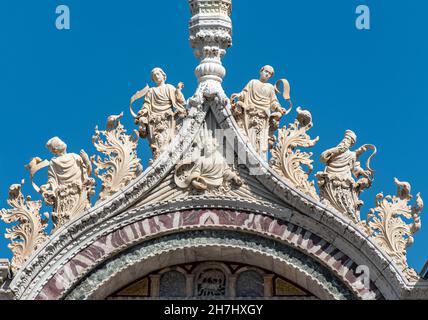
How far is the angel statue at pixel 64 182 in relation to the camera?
98.7 ft

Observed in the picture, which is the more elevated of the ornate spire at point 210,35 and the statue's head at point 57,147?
the ornate spire at point 210,35

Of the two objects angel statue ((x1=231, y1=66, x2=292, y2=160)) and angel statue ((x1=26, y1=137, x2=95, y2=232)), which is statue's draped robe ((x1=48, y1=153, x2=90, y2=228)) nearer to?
angel statue ((x1=26, y1=137, x2=95, y2=232))

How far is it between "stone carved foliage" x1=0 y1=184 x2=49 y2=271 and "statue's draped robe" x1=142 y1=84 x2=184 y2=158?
1.81 meters

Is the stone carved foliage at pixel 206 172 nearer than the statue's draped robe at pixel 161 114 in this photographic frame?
Yes

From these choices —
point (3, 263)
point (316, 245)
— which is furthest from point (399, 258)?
point (3, 263)

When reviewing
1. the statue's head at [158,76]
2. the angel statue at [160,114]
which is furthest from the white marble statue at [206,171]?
the statue's head at [158,76]

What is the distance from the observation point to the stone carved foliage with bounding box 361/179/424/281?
96.9 feet

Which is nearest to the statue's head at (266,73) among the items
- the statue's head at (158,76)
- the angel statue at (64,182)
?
the statue's head at (158,76)

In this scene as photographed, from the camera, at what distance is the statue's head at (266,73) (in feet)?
102

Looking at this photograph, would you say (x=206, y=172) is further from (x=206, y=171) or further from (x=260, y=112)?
(x=260, y=112)

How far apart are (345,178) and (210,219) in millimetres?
1876

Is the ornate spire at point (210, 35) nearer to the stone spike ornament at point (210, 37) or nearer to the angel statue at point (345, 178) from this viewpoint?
Answer: the stone spike ornament at point (210, 37)

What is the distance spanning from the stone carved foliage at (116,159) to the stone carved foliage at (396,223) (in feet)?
10.6

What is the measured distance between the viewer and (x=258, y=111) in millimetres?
30641
